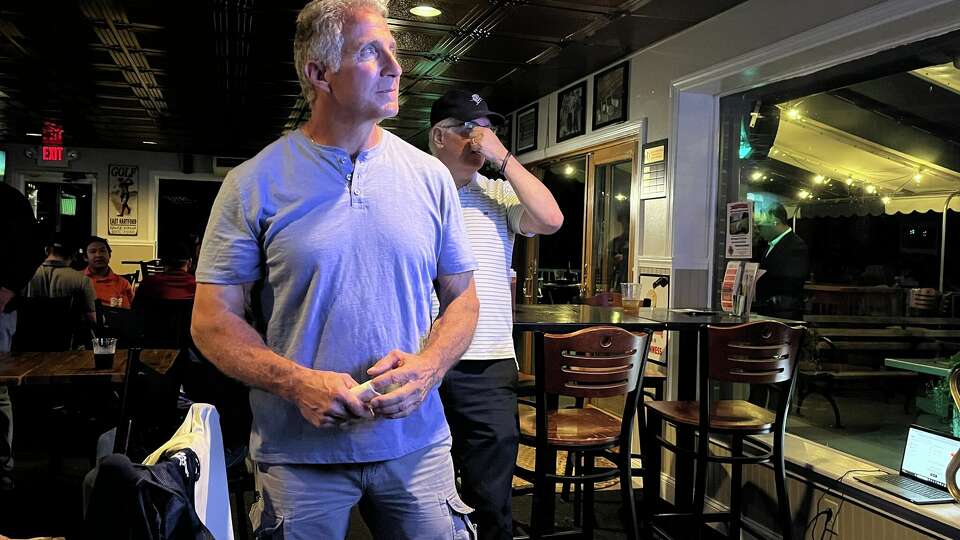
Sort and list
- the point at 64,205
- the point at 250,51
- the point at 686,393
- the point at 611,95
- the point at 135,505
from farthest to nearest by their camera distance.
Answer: the point at 64,205 < the point at 611,95 < the point at 250,51 < the point at 686,393 < the point at 135,505

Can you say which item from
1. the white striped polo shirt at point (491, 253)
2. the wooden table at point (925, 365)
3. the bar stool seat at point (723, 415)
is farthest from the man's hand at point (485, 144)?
the wooden table at point (925, 365)

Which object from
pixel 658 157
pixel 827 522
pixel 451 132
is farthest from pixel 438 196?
pixel 658 157

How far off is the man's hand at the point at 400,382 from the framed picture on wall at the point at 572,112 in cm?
489

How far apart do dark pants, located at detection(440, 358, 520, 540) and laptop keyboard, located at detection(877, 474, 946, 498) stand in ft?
5.15

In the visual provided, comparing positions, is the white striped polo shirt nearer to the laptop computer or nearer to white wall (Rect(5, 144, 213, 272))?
the laptop computer

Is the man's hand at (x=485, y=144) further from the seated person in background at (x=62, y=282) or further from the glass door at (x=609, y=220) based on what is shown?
the seated person in background at (x=62, y=282)

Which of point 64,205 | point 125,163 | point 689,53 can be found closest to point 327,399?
point 689,53

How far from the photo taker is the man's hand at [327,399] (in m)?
1.15

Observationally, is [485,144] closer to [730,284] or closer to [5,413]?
[730,284]

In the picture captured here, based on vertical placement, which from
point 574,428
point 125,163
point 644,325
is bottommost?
point 574,428

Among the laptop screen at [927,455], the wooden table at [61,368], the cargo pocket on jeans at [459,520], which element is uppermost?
the cargo pocket on jeans at [459,520]

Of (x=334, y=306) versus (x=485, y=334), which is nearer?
(x=334, y=306)

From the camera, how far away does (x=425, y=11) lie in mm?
4332

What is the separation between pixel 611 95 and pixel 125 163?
923 cm
